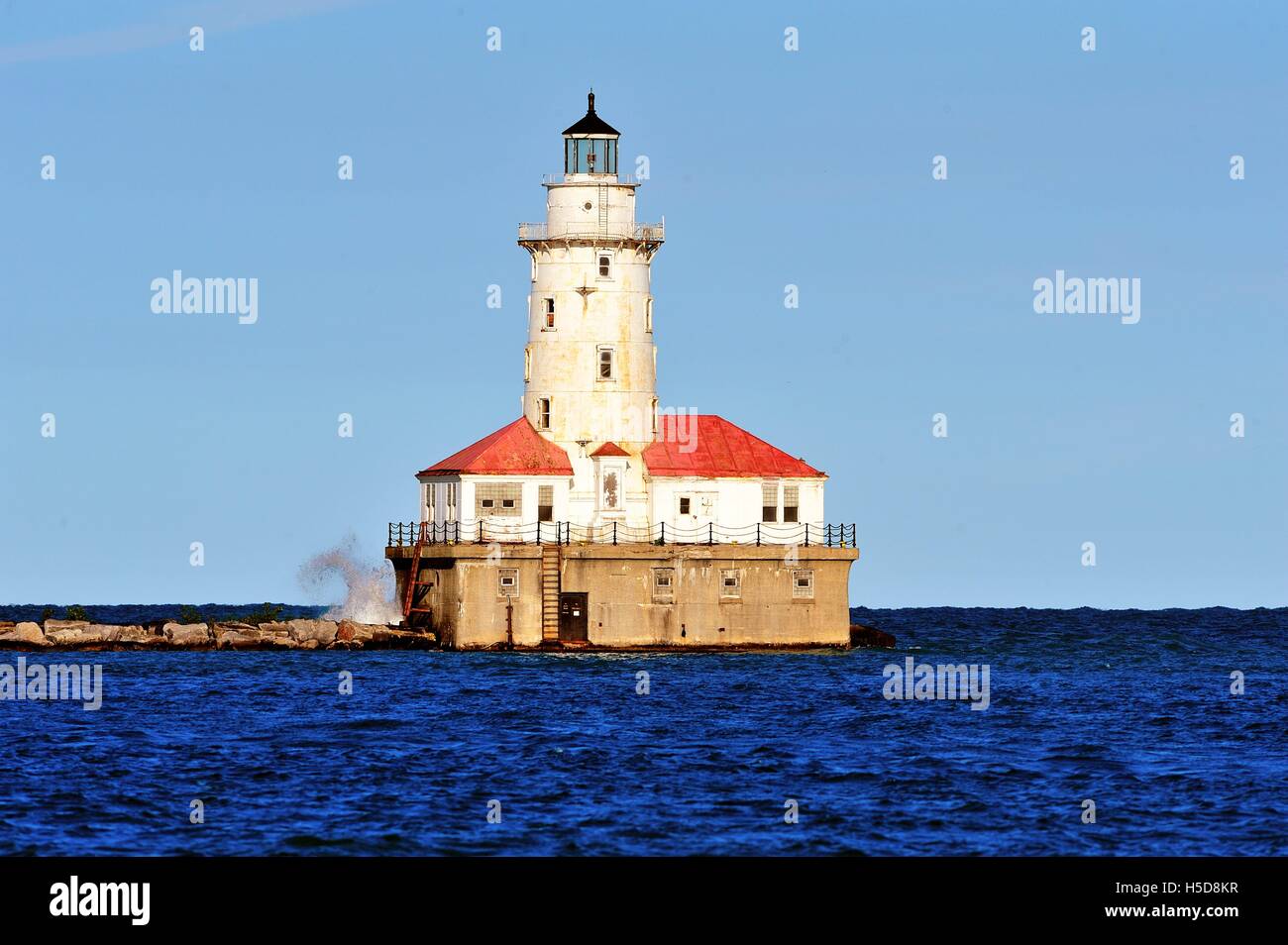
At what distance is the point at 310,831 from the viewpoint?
3128cm

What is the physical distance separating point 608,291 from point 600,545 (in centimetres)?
991

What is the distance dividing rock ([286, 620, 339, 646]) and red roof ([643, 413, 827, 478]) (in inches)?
525

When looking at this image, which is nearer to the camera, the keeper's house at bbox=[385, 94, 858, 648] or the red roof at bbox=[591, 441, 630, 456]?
the keeper's house at bbox=[385, 94, 858, 648]

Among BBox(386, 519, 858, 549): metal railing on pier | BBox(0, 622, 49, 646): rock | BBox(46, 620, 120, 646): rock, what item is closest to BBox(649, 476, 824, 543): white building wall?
BBox(386, 519, 858, 549): metal railing on pier

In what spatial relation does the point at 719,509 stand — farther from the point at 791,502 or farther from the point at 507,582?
the point at 507,582

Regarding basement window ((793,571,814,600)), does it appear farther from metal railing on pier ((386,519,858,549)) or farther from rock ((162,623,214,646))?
rock ((162,623,214,646))

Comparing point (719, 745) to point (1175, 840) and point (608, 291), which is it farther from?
point (608, 291)

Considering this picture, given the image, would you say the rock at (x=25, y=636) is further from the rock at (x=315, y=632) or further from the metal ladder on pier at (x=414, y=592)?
the metal ladder on pier at (x=414, y=592)

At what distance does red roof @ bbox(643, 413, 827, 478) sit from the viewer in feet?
243

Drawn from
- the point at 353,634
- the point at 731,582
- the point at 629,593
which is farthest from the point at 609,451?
the point at 353,634

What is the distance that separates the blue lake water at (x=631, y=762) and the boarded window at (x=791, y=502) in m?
6.27
